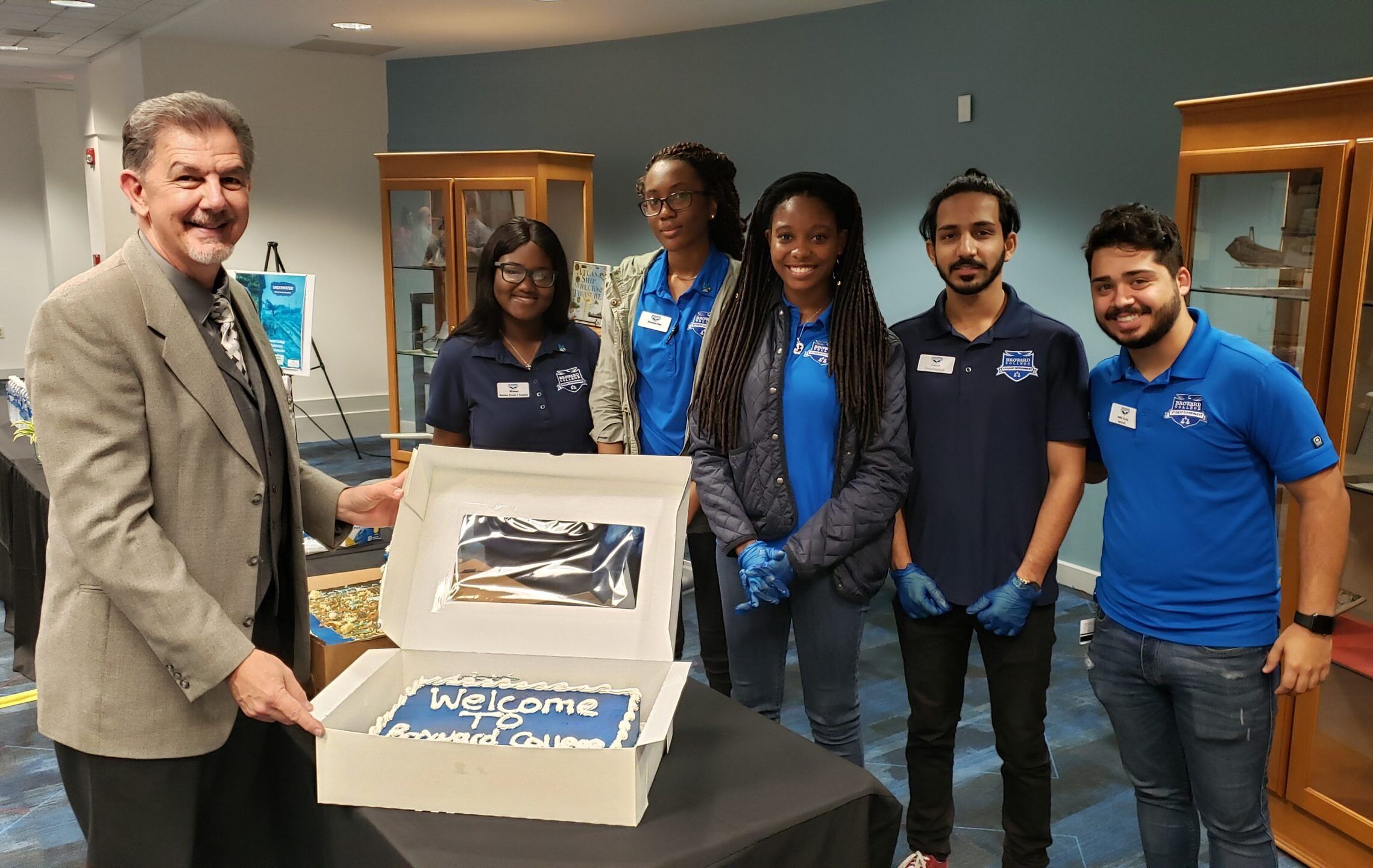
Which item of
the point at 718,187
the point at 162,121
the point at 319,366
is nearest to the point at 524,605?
the point at 162,121

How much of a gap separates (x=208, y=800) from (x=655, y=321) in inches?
55.1

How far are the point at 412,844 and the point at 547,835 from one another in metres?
0.15

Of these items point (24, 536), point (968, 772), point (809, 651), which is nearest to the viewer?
point (809, 651)

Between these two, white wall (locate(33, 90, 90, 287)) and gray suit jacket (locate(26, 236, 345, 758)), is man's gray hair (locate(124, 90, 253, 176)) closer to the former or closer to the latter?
gray suit jacket (locate(26, 236, 345, 758))

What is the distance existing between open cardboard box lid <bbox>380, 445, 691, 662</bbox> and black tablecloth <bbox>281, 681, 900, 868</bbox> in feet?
0.53

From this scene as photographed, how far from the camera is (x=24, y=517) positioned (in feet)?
10.4

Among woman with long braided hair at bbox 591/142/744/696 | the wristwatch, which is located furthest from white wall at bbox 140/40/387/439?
the wristwatch

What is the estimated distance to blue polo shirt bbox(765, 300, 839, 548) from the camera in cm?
193

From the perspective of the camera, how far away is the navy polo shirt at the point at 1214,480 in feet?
5.40

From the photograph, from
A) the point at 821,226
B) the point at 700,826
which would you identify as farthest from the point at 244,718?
the point at 821,226

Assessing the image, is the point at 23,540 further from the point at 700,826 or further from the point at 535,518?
the point at 700,826

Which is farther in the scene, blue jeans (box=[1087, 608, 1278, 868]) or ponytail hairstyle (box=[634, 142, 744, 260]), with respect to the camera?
ponytail hairstyle (box=[634, 142, 744, 260])

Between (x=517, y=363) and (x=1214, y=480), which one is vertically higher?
(x=517, y=363)

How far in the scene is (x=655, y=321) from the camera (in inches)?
94.8
